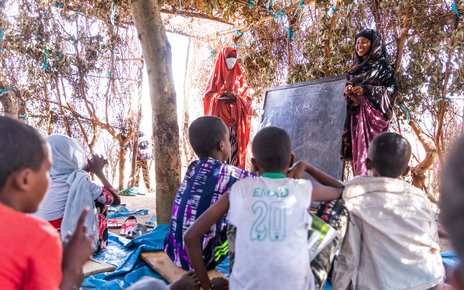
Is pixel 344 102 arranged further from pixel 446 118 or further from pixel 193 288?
pixel 193 288

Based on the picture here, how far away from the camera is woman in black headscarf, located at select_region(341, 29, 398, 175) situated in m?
4.70

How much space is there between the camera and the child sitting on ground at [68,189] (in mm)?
3234

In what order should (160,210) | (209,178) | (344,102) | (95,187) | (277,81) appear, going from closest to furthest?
(209,178)
(95,187)
(160,210)
(344,102)
(277,81)

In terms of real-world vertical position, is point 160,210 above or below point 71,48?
below

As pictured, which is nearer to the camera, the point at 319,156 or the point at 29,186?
the point at 29,186

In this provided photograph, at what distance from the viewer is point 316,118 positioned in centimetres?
528

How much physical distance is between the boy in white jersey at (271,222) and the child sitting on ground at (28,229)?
746 mm

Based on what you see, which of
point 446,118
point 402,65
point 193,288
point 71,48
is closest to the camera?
point 193,288

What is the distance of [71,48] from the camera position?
8438 millimetres

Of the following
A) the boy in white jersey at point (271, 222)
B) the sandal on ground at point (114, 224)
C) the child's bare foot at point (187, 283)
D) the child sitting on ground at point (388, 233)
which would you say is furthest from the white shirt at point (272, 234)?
the sandal on ground at point (114, 224)

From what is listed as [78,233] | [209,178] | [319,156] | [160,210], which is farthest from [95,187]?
[319,156]

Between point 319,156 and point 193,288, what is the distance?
320 cm

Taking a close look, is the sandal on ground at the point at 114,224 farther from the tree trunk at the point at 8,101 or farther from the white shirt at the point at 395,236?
the white shirt at the point at 395,236

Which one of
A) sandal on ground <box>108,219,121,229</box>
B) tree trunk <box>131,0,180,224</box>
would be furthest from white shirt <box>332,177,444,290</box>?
sandal on ground <box>108,219,121,229</box>
